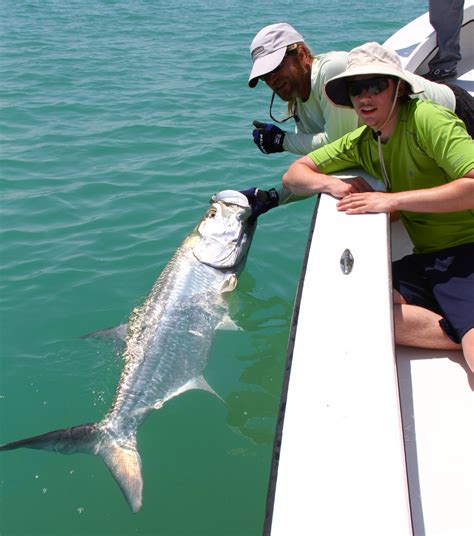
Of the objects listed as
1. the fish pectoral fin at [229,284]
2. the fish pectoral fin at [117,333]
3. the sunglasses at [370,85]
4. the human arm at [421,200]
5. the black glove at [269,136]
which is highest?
the sunglasses at [370,85]

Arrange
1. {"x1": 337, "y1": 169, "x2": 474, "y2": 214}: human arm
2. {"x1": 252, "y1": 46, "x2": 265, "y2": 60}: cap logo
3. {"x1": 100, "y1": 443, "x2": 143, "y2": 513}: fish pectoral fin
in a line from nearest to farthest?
{"x1": 337, "y1": 169, "x2": 474, "y2": 214}: human arm < {"x1": 100, "y1": 443, "x2": 143, "y2": 513}: fish pectoral fin < {"x1": 252, "y1": 46, "x2": 265, "y2": 60}: cap logo

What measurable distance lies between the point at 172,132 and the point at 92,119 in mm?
1292

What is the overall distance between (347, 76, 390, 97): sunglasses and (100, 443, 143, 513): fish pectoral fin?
A: 89.7 inches

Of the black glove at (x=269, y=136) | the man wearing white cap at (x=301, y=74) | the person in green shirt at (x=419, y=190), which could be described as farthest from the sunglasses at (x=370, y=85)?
the black glove at (x=269, y=136)

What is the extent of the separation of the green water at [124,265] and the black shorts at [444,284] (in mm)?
1309

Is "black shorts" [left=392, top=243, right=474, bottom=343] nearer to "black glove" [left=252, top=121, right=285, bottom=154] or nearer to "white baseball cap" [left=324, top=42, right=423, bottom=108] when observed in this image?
"white baseball cap" [left=324, top=42, right=423, bottom=108]

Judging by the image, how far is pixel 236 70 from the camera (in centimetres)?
1234

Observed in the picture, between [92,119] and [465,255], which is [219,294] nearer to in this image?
[465,255]

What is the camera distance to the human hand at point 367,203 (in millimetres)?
3389

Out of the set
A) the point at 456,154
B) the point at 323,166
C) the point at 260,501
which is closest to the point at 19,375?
the point at 260,501

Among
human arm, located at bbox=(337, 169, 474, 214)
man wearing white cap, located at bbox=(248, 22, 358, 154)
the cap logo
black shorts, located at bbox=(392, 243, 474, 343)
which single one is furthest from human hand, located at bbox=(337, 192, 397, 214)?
the cap logo

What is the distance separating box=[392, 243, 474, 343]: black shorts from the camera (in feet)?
10.4

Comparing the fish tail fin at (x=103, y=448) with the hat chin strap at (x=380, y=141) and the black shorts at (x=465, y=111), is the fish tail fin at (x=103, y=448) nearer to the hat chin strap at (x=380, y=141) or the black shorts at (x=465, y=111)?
the hat chin strap at (x=380, y=141)

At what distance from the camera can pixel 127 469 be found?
12.4 feet
